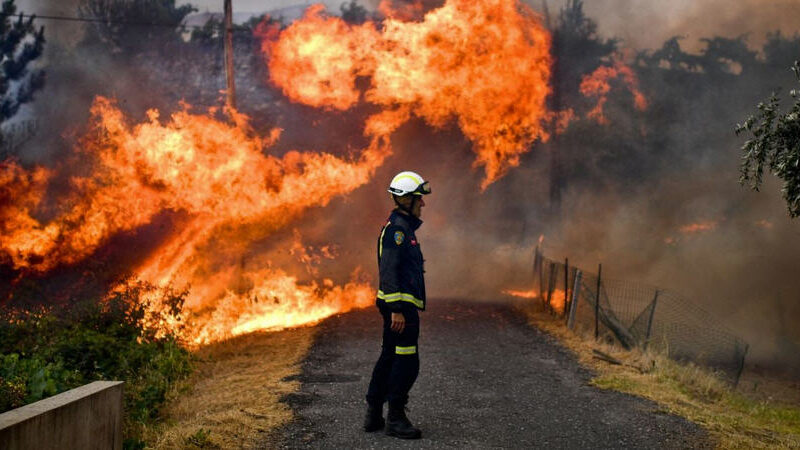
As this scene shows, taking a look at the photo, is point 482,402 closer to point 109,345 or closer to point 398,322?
point 398,322

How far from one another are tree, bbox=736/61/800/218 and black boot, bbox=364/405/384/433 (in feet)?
13.7

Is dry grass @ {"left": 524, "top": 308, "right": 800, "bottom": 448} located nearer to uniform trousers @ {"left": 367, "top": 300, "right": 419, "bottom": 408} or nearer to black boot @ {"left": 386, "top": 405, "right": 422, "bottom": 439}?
black boot @ {"left": 386, "top": 405, "right": 422, "bottom": 439}

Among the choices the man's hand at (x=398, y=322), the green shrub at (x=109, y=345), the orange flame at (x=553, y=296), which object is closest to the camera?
the man's hand at (x=398, y=322)

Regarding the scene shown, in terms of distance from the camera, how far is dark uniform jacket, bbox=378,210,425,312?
6211 millimetres

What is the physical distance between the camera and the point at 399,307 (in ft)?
20.3

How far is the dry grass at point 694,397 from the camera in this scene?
22.3 feet

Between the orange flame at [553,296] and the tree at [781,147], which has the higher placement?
the tree at [781,147]

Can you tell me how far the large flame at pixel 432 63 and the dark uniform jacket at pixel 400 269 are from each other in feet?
33.1

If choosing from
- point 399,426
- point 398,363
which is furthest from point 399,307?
point 399,426

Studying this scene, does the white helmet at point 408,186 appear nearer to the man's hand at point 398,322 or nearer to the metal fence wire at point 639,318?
the man's hand at point 398,322

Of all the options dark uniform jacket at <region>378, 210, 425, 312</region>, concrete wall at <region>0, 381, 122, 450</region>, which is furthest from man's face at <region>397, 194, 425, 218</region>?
concrete wall at <region>0, 381, 122, 450</region>

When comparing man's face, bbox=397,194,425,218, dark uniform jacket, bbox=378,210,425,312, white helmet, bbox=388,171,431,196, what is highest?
white helmet, bbox=388,171,431,196

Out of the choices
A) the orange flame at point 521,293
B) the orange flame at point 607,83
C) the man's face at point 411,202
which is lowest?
the orange flame at point 521,293

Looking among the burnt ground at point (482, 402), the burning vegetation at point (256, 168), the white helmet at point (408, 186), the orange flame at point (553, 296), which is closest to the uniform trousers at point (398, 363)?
the burnt ground at point (482, 402)
